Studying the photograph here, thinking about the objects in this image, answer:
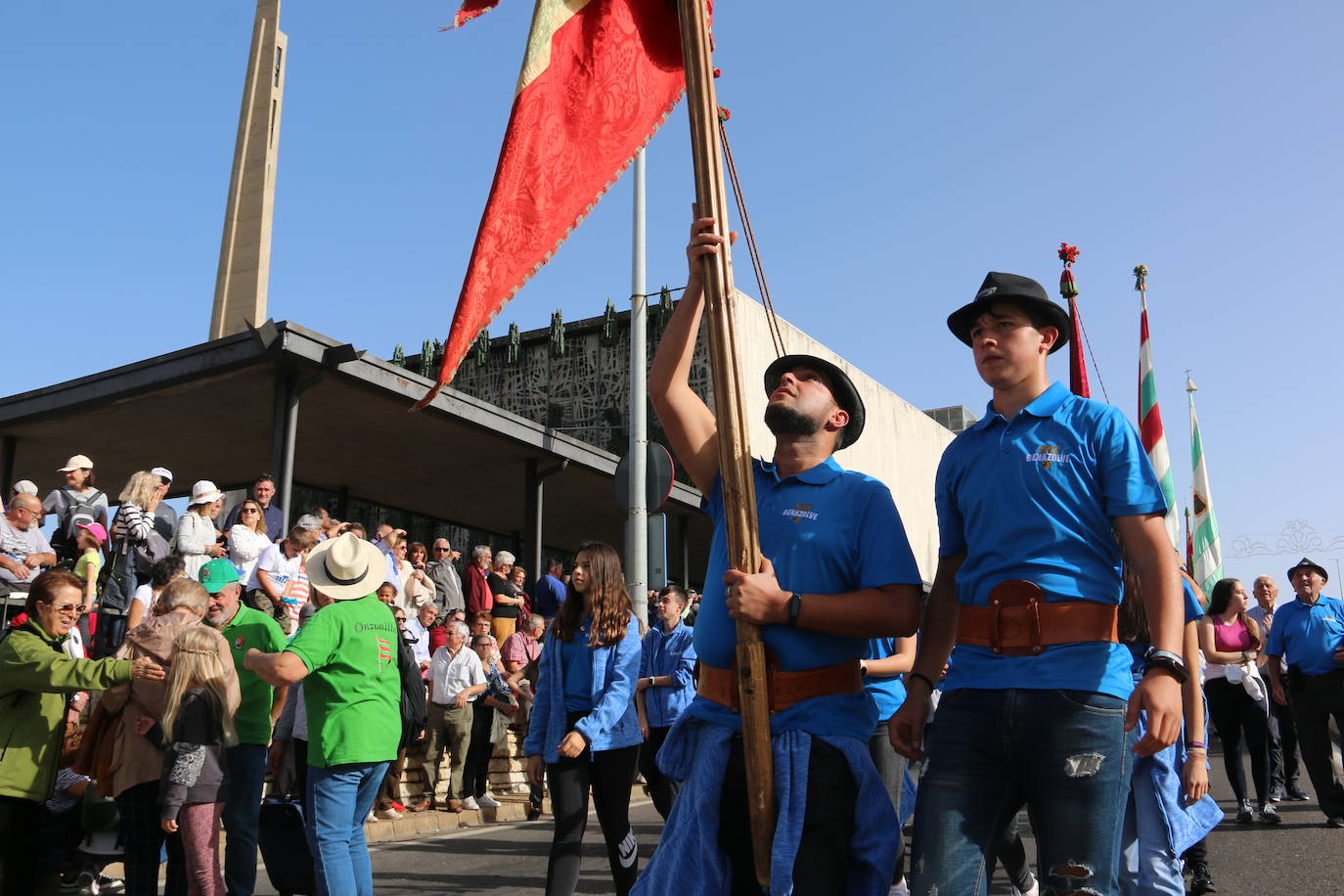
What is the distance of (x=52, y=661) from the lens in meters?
5.60

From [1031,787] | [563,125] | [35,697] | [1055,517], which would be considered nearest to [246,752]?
[35,697]

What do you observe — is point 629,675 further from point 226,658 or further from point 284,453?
point 284,453

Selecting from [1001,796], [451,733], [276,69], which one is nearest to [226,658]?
[1001,796]

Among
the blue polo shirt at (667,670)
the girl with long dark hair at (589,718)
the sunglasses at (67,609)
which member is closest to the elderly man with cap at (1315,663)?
the blue polo shirt at (667,670)

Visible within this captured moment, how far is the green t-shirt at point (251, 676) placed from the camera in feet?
20.2

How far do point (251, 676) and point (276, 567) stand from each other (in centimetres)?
453

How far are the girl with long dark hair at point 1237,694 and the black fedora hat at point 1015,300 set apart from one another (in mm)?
7370

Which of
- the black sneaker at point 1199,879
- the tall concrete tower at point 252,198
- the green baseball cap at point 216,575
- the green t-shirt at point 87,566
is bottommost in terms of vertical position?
the black sneaker at point 1199,879

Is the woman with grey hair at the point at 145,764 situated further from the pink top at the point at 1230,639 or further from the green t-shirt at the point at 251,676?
the pink top at the point at 1230,639

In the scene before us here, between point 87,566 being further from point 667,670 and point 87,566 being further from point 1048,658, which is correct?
point 1048,658

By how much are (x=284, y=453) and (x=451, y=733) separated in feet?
13.4

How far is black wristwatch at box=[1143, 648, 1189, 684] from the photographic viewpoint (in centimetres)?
277

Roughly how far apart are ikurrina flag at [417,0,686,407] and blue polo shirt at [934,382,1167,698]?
1467 millimetres

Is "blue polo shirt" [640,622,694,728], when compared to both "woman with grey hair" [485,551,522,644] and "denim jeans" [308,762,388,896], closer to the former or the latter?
"denim jeans" [308,762,388,896]
